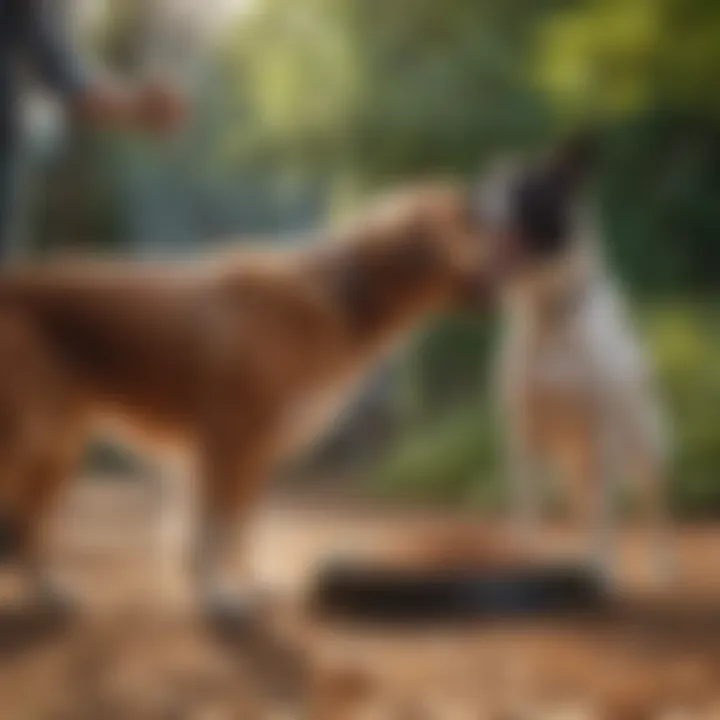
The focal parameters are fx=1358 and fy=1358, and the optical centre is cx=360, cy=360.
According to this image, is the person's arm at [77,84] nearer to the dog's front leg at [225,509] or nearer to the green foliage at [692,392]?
the dog's front leg at [225,509]

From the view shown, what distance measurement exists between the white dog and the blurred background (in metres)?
0.02

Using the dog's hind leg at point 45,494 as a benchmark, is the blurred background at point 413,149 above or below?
above

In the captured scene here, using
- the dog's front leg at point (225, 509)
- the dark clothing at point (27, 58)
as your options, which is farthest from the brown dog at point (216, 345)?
the dark clothing at point (27, 58)

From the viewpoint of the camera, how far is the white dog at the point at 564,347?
1131 millimetres

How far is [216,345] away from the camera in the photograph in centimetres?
110

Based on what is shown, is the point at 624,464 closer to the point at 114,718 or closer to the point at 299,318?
the point at 299,318

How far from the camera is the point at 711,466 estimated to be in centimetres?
114

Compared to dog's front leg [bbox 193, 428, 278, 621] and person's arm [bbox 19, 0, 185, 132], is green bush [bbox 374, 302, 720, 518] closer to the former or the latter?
dog's front leg [bbox 193, 428, 278, 621]

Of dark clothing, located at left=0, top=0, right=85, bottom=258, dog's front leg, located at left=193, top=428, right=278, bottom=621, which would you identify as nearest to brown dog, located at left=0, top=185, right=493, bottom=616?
dog's front leg, located at left=193, top=428, right=278, bottom=621

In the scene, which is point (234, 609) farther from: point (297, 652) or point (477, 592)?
point (477, 592)

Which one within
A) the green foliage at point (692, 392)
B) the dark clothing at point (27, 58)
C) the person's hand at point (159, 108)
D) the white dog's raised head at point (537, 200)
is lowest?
the green foliage at point (692, 392)

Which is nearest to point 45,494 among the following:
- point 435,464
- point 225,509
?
point 225,509

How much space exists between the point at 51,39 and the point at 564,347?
1.62ft

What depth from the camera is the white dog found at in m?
1.13
